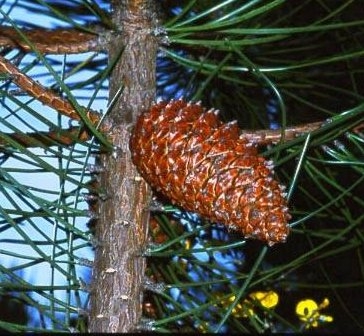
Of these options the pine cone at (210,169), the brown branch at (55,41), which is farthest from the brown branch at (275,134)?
the brown branch at (55,41)

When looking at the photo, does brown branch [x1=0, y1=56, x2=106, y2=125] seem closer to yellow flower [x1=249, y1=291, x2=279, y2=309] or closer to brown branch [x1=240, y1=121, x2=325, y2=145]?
brown branch [x1=240, y1=121, x2=325, y2=145]

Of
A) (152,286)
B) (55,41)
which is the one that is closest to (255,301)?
(152,286)

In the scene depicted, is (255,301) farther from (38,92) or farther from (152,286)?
(38,92)

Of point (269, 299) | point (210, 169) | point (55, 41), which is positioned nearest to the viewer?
point (210, 169)

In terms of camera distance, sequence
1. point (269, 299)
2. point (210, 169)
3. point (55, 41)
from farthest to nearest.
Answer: point (269, 299) → point (55, 41) → point (210, 169)

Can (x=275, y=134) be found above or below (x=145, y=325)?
above
